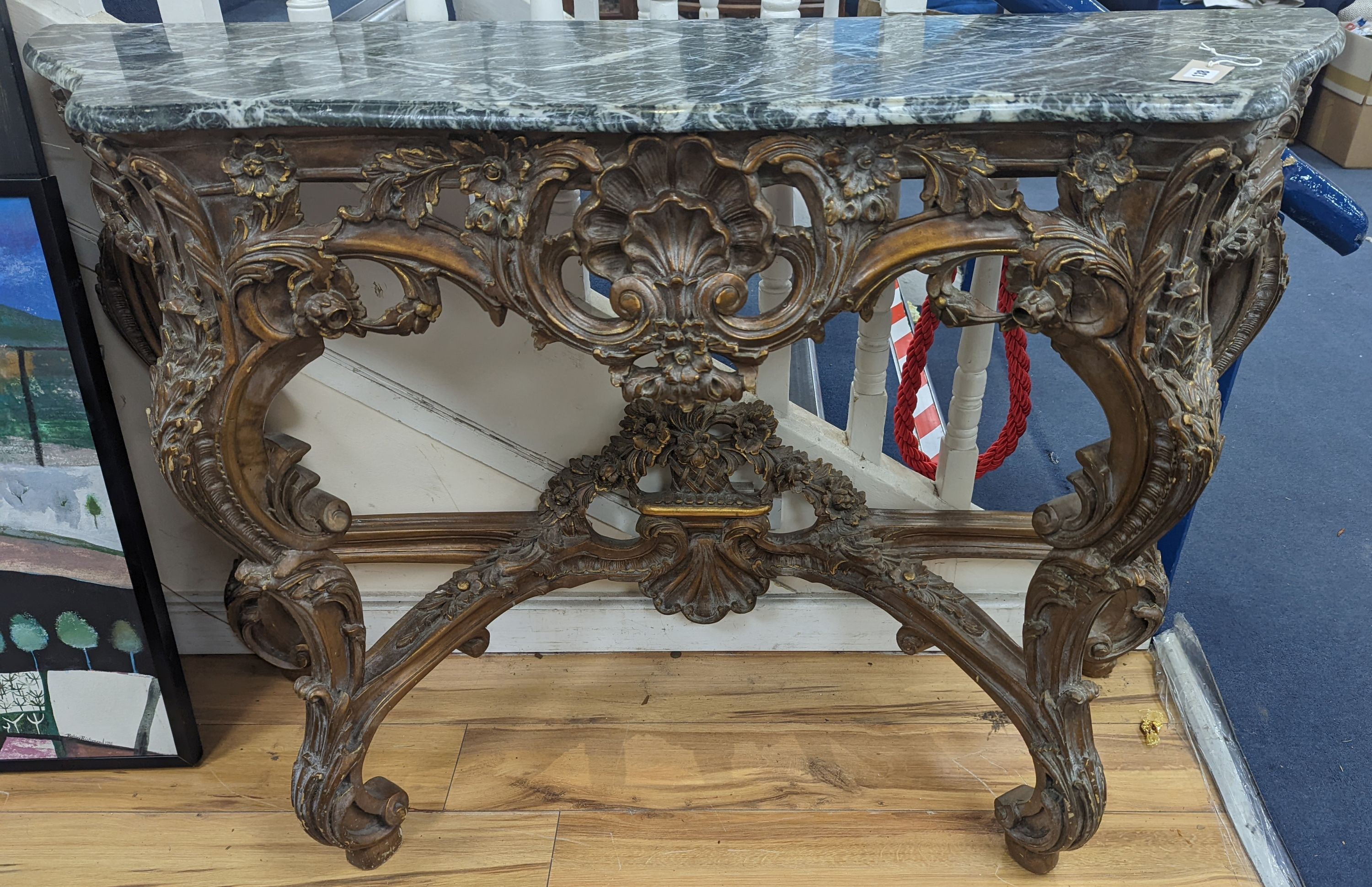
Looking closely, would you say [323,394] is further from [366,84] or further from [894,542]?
[894,542]

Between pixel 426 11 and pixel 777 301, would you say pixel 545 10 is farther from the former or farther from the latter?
pixel 777 301

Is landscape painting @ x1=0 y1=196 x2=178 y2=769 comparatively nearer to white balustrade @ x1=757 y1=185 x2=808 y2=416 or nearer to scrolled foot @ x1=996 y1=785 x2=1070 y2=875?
white balustrade @ x1=757 y1=185 x2=808 y2=416

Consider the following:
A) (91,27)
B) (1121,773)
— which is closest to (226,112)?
(91,27)

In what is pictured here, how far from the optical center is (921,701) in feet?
4.90

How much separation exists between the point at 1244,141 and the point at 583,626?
1.14 m

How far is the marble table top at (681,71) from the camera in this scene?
2.50ft

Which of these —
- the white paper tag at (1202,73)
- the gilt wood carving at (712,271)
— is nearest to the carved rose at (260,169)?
the gilt wood carving at (712,271)

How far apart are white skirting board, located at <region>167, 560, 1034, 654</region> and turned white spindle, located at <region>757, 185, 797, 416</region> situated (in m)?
0.32

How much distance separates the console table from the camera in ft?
2.60

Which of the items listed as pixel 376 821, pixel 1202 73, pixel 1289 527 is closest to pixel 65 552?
pixel 376 821

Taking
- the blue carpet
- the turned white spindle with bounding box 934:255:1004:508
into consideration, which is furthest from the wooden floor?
the turned white spindle with bounding box 934:255:1004:508

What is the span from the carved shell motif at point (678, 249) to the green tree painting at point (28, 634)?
3.22 ft

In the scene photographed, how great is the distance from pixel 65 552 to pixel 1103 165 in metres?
1.31

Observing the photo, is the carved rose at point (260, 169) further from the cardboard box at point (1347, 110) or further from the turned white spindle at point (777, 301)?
the cardboard box at point (1347, 110)
